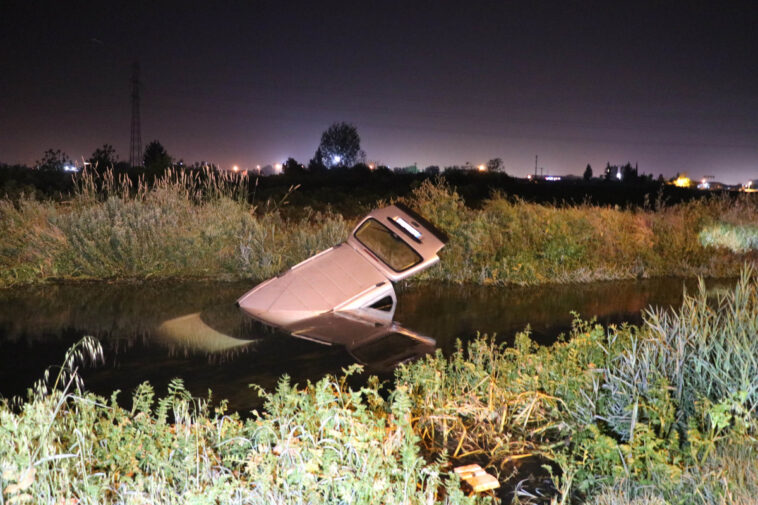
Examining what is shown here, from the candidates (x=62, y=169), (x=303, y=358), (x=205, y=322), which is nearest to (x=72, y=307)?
(x=205, y=322)

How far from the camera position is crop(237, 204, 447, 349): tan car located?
7980 millimetres

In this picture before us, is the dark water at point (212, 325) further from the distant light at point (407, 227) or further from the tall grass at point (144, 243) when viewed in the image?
the distant light at point (407, 227)

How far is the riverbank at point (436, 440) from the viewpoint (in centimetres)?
357

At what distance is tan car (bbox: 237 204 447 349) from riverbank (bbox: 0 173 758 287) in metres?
3.40

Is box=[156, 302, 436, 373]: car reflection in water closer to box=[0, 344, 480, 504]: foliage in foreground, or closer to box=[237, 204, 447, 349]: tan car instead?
box=[237, 204, 447, 349]: tan car

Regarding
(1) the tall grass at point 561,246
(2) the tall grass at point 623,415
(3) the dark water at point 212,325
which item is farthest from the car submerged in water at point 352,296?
(1) the tall grass at point 561,246

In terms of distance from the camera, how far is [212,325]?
8430mm

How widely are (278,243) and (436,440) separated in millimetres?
9137

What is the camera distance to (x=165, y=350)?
7309 millimetres

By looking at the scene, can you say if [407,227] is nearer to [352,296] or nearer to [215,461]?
[352,296]

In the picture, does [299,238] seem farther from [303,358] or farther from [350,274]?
[303,358]

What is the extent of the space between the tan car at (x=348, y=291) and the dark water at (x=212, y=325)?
1.10ft

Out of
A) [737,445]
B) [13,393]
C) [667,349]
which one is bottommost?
[13,393]

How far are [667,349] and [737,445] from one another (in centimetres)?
105
